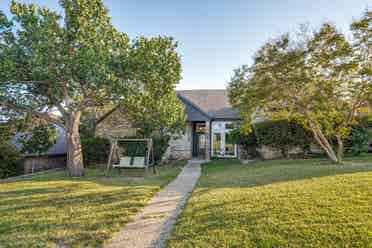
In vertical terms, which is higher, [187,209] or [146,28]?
[146,28]

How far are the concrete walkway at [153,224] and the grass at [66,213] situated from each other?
0.72 ft

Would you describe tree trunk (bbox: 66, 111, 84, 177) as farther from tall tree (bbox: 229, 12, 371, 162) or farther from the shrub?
the shrub

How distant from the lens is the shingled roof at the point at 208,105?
663 inches

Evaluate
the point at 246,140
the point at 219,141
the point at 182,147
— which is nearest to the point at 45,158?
the point at 182,147

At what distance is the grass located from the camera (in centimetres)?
374

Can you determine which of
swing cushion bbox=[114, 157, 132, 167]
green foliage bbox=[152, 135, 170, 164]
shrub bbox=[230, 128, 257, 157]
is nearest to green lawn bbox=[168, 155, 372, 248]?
swing cushion bbox=[114, 157, 132, 167]

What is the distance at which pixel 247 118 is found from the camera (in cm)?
1145

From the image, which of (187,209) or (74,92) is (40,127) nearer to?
(74,92)

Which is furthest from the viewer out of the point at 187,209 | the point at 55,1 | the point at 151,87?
the point at 151,87

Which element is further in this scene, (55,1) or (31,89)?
(31,89)

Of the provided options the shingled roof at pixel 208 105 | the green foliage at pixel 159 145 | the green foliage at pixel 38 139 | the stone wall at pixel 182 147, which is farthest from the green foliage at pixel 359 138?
the green foliage at pixel 38 139

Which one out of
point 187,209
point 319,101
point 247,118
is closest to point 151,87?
point 247,118

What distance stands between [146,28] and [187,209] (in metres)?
9.39

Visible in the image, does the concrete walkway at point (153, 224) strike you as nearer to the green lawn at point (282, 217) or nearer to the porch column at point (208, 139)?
the green lawn at point (282, 217)
